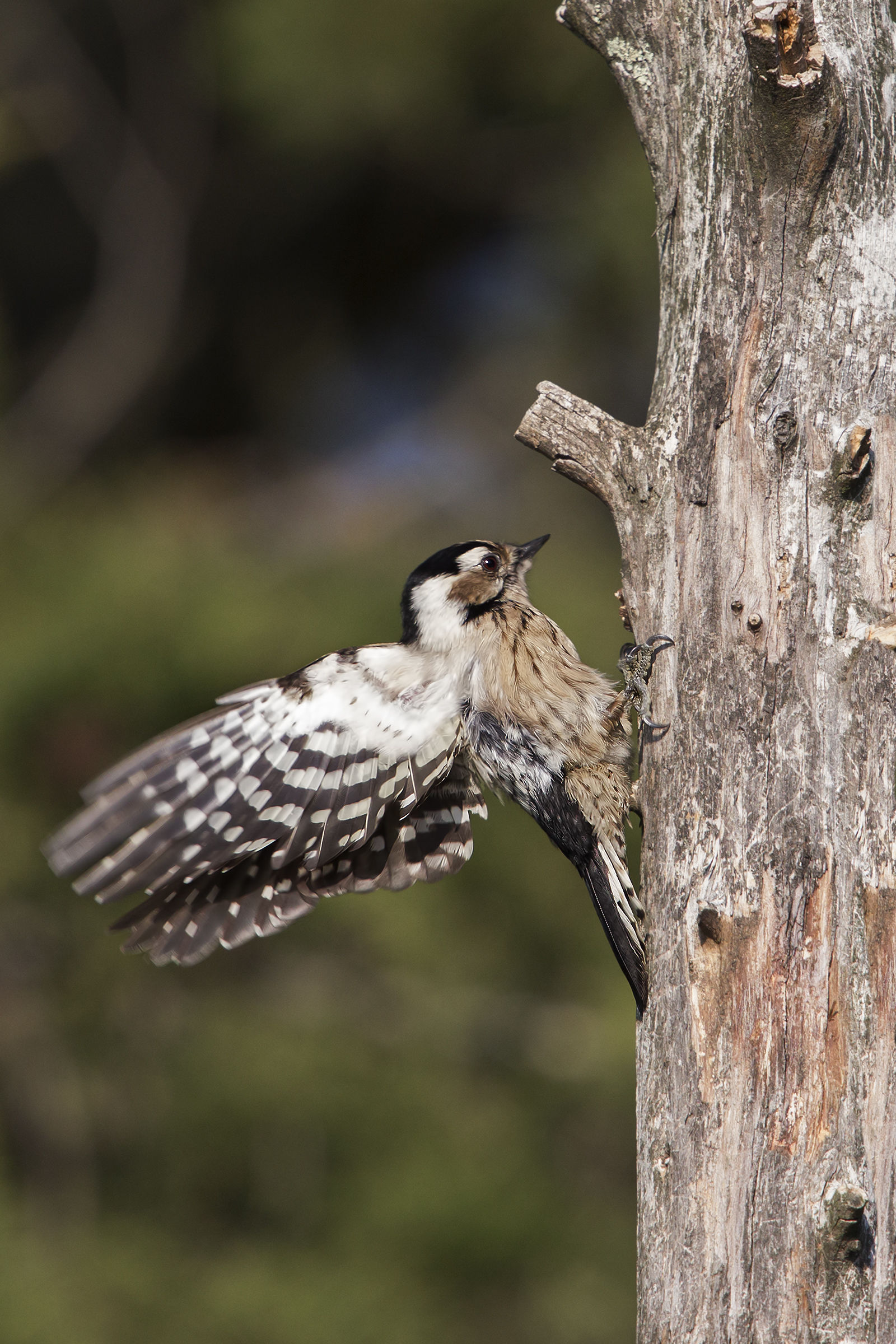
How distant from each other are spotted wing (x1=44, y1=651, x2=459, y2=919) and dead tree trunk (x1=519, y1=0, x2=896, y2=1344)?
2.28 feet

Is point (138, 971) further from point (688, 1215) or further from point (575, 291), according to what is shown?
point (688, 1215)

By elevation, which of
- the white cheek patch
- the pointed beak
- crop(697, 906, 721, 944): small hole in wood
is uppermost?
the pointed beak

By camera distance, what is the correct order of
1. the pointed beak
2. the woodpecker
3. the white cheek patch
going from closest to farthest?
the woodpecker
the white cheek patch
the pointed beak

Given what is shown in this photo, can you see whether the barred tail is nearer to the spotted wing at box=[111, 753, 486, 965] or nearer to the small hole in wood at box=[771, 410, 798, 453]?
the spotted wing at box=[111, 753, 486, 965]

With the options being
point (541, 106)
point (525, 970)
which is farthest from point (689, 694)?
point (541, 106)

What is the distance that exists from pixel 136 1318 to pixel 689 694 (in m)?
5.49

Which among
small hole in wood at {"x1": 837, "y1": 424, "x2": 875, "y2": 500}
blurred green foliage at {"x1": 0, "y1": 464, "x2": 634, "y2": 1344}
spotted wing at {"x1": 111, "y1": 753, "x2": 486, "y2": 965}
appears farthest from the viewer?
blurred green foliage at {"x1": 0, "y1": 464, "x2": 634, "y2": 1344}

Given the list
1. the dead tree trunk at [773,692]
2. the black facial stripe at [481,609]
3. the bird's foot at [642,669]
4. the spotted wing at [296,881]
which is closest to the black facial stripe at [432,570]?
the black facial stripe at [481,609]

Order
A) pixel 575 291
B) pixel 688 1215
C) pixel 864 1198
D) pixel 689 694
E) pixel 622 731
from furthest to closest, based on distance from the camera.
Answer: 1. pixel 575 291
2. pixel 622 731
3. pixel 689 694
4. pixel 688 1215
5. pixel 864 1198

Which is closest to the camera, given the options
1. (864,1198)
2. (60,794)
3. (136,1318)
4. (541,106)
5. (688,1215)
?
(864,1198)

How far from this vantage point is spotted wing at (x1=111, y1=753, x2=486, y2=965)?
277cm

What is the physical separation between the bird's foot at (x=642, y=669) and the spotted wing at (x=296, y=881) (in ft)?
1.66

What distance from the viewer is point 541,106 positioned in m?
6.98

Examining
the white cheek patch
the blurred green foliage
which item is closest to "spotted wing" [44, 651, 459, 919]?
the white cheek patch
